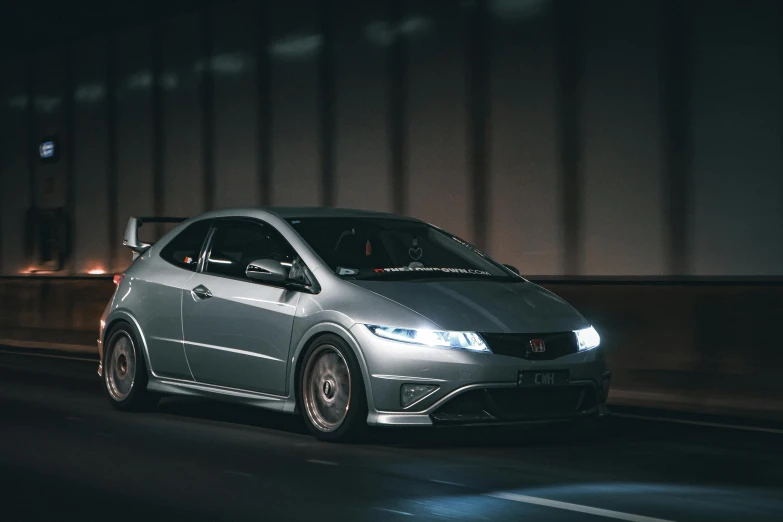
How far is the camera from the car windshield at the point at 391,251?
386 inches

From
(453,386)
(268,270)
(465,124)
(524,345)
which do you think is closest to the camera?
(453,386)

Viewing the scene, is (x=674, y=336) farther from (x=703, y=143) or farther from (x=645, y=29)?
(x=645, y=29)

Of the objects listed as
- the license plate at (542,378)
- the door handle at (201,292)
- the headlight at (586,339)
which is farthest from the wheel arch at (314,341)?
the headlight at (586,339)

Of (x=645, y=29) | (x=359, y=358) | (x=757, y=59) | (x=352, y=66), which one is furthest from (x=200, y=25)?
(x=359, y=358)

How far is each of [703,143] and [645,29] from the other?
4.41ft

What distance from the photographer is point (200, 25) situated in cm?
2097

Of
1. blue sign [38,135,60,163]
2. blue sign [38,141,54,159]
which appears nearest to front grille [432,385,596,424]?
blue sign [38,135,60,163]

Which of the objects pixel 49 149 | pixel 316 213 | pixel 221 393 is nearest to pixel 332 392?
pixel 221 393

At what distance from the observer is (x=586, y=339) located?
370 inches

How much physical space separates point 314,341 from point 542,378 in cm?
149

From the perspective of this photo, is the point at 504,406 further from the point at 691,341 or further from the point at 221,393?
the point at 691,341

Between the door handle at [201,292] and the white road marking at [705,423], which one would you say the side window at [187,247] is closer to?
the door handle at [201,292]

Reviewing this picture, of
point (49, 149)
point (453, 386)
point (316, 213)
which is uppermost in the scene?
point (49, 149)

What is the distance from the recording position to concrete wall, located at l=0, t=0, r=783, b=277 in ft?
44.4
